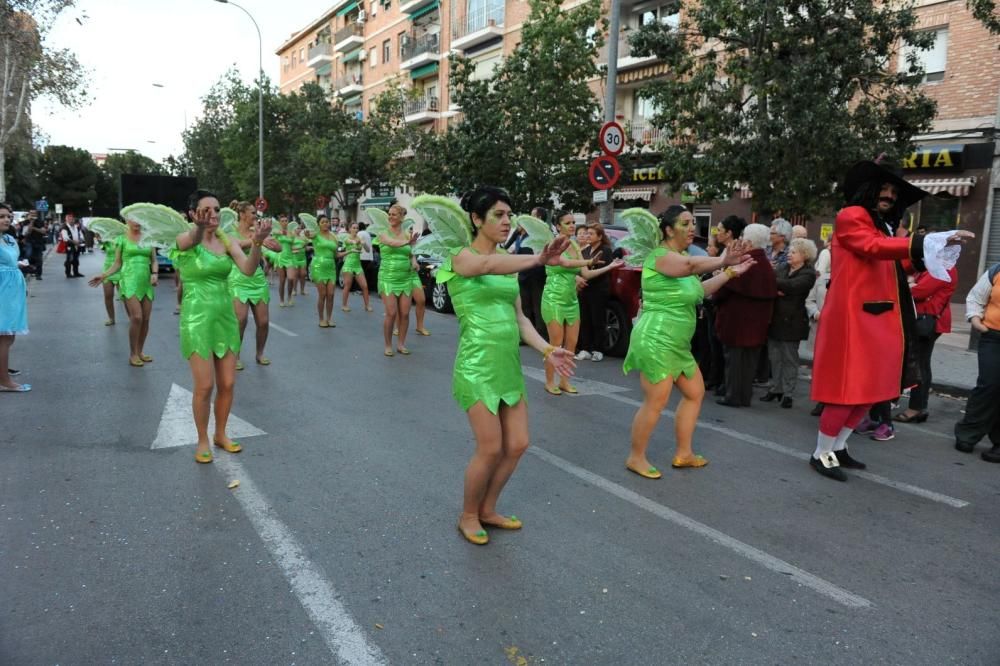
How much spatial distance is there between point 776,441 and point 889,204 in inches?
82.8

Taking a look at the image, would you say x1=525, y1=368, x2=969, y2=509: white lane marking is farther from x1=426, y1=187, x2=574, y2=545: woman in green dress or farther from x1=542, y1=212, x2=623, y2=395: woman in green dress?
x1=426, y1=187, x2=574, y2=545: woman in green dress

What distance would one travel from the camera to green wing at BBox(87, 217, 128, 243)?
26.0 ft

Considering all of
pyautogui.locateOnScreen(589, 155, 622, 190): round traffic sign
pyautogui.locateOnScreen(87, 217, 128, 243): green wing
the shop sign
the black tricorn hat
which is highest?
the shop sign

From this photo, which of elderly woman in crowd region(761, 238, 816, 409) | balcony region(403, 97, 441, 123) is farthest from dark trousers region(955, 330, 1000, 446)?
balcony region(403, 97, 441, 123)

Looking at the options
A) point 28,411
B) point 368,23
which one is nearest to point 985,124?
point 28,411

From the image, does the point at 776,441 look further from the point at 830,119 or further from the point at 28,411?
the point at 830,119

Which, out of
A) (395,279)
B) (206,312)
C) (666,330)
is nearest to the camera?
(666,330)

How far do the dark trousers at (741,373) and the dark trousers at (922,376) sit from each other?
55.3 inches

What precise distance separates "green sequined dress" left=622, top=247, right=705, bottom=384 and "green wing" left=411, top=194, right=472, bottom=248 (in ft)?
5.30

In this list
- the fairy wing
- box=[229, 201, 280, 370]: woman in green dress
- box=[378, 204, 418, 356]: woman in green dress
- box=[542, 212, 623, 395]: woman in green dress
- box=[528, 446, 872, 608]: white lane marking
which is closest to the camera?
box=[528, 446, 872, 608]: white lane marking

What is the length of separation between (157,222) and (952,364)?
963 cm

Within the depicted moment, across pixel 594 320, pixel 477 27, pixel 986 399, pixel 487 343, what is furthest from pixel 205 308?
pixel 477 27

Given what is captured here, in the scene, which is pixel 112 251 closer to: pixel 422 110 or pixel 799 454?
pixel 799 454

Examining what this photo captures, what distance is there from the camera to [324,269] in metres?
11.6
